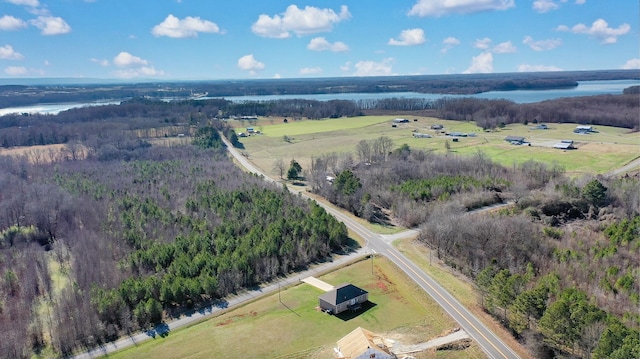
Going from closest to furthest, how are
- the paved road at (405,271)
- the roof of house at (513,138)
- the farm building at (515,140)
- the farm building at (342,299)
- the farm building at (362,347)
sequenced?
1. the farm building at (362,347)
2. the paved road at (405,271)
3. the farm building at (342,299)
4. the farm building at (515,140)
5. the roof of house at (513,138)

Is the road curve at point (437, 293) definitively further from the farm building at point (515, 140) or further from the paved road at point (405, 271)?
the farm building at point (515, 140)

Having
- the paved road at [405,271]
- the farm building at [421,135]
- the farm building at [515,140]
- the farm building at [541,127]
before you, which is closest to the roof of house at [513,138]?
the farm building at [515,140]

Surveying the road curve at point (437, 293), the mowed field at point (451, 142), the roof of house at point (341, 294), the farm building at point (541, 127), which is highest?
the farm building at point (541, 127)

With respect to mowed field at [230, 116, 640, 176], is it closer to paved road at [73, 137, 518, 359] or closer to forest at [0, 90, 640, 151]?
forest at [0, 90, 640, 151]

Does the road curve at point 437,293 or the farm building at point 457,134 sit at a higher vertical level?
the farm building at point 457,134

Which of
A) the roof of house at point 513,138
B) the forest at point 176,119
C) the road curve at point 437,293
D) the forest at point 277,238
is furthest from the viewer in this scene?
the forest at point 176,119

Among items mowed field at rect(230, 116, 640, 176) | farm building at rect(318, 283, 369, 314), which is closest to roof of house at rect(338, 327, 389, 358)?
farm building at rect(318, 283, 369, 314)

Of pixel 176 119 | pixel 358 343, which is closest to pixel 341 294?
pixel 358 343
